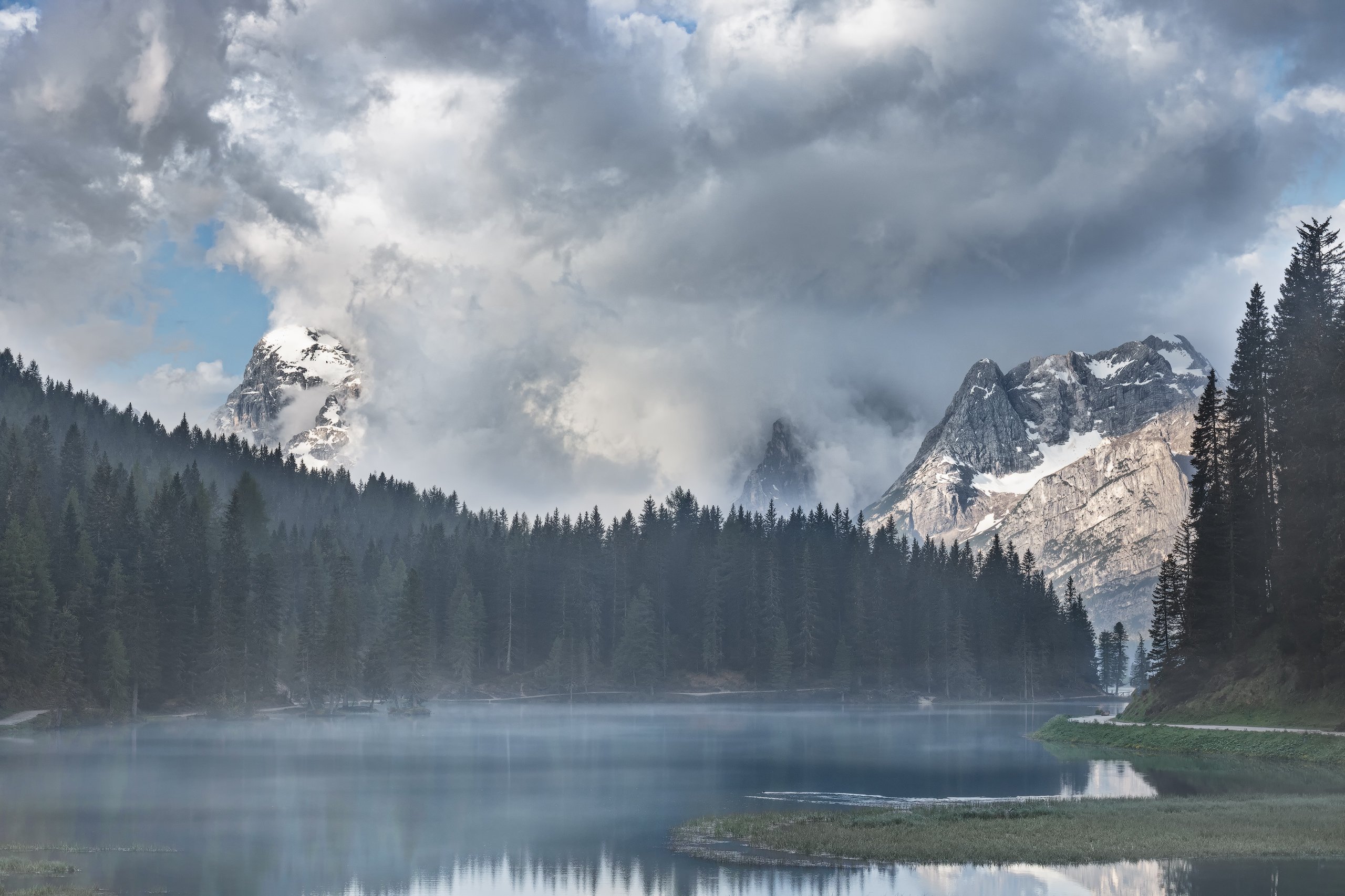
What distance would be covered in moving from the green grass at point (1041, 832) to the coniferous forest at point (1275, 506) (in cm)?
2975

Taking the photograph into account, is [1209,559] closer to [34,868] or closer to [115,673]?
[34,868]

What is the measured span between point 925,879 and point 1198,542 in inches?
2905

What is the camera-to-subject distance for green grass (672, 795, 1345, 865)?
Answer: 4225 cm

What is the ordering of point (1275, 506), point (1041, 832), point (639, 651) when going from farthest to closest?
point (639, 651), point (1275, 506), point (1041, 832)

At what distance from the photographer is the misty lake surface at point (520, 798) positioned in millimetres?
39875

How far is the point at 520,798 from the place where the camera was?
6538cm

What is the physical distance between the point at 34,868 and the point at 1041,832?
3436 centimetres

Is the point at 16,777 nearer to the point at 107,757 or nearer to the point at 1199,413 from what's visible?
the point at 107,757

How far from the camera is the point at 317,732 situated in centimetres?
11819

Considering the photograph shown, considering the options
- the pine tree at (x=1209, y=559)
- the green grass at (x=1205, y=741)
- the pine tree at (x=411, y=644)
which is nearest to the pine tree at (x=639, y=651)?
the pine tree at (x=411, y=644)

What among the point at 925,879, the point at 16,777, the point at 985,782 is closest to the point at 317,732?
the point at 16,777

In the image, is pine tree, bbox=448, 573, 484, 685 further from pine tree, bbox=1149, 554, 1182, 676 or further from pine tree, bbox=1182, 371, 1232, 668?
pine tree, bbox=1182, 371, 1232, 668

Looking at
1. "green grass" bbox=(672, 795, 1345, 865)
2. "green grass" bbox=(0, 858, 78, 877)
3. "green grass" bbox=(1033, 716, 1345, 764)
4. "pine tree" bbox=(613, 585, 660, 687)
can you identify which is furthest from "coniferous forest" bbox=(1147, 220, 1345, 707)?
"pine tree" bbox=(613, 585, 660, 687)

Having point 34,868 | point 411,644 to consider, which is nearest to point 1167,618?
point 411,644
